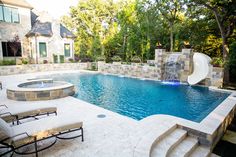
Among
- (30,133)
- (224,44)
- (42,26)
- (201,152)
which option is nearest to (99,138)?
(30,133)

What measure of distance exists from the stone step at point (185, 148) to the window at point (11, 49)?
65.5ft

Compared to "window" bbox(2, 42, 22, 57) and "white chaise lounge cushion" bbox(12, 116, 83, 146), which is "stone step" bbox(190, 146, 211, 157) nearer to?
"white chaise lounge cushion" bbox(12, 116, 83, 146)

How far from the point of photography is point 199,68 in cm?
1128

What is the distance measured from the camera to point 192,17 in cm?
1570

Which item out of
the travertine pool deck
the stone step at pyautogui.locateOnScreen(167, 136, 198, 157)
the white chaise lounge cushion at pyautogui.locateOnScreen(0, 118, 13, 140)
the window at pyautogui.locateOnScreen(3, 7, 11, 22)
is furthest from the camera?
the window at pyautogui.locateOnScreen(3, 7, 11, 22)

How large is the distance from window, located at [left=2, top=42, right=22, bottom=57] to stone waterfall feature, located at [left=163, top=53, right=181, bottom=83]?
16.3 meters

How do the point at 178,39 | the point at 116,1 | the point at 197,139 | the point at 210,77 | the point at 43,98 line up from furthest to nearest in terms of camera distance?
the point at 116,1, the point at 178,39, the point at 210,77, the point at 43,98, the point at 197,139

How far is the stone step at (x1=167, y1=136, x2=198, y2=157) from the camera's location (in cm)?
369

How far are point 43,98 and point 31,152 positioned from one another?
4.41 metres

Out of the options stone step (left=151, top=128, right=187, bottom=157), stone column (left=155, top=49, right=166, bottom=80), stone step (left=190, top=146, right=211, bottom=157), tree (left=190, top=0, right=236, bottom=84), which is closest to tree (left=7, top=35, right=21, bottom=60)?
stone column (left=155, top=49, right=166, bottom=80)

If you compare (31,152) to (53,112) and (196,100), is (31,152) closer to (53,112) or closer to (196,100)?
(53,112)

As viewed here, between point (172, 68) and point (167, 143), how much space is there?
30.7ft

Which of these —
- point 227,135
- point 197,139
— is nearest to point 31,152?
point 197,139

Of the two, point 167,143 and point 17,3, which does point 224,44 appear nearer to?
point 167,143
